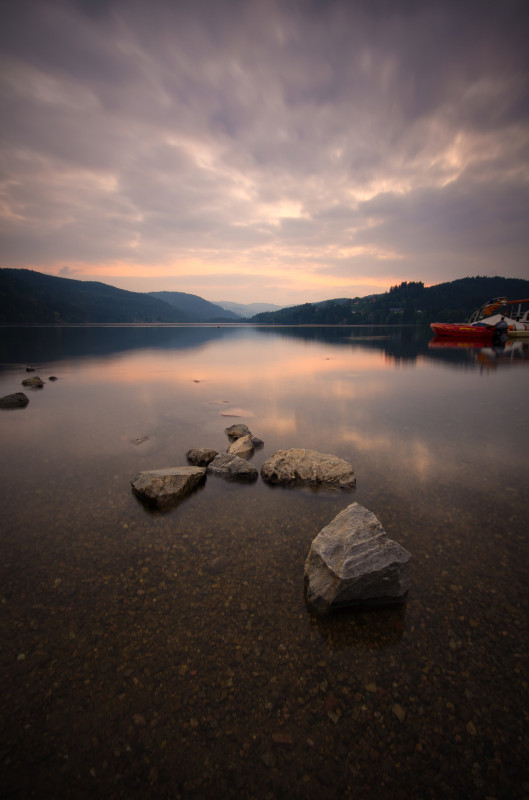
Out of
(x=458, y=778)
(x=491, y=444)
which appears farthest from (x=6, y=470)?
(x=491, y=444)

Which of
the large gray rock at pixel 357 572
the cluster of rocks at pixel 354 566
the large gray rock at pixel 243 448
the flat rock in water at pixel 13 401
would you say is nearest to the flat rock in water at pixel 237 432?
the large gray rock at pixel 243 448

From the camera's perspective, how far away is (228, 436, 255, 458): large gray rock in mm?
14805

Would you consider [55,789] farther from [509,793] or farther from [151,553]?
[509,793]

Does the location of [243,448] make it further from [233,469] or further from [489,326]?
[489,326]

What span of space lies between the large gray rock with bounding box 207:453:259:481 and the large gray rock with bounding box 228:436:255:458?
145 centimetres

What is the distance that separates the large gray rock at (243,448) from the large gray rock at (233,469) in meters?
1.45

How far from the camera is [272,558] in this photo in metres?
8.42

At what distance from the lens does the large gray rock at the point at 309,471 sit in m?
12.0

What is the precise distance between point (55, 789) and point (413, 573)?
25.0ft

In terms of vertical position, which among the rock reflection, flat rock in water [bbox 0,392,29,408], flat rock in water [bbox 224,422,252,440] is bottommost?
the rock reflection

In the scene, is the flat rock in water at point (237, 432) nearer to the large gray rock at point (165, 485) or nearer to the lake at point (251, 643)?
the lake at point (251, 643)

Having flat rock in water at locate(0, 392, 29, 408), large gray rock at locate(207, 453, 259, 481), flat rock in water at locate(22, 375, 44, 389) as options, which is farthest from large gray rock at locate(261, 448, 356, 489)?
flat rock in water at locate(22, 375, 44, 389)

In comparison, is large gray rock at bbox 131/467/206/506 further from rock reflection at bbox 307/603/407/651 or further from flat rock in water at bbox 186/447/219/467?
rock reflection at bbox 307/603/407/651

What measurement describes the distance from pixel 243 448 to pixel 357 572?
29.2 ft
